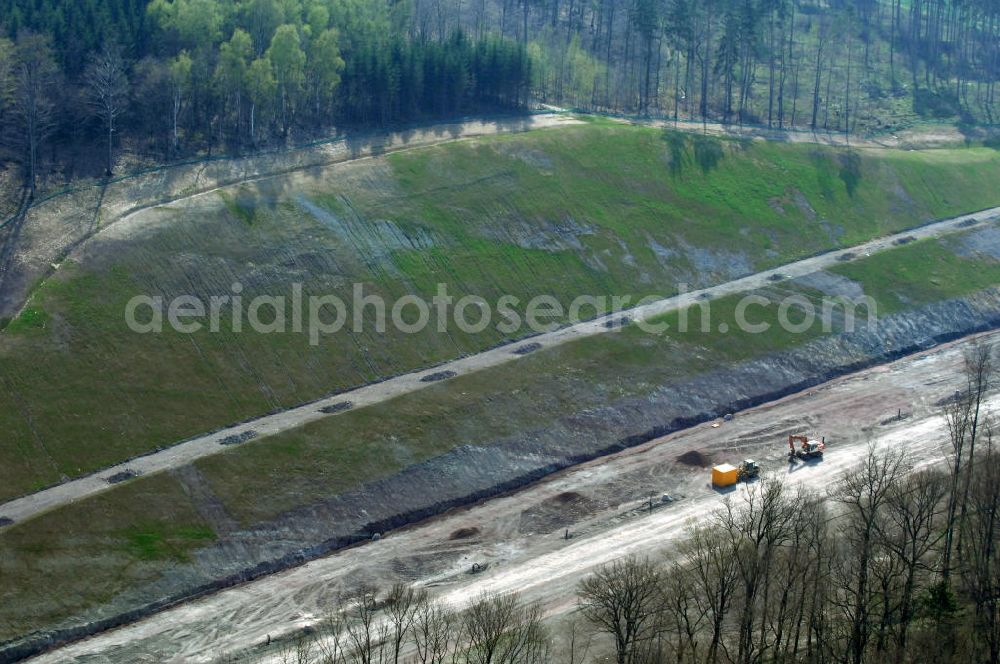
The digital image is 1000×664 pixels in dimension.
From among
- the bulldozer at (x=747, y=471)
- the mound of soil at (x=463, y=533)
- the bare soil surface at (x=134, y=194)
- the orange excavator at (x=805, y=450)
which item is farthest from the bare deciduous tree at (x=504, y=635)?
the bare soil surface at (x=134, y=194)

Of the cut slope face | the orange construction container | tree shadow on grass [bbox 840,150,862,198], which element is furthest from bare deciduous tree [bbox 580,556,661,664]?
tree shadow on grass [bbox 840,150,862,198]

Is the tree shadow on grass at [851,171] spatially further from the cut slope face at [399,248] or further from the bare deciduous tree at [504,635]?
the bare deciduous tree at [504,635]

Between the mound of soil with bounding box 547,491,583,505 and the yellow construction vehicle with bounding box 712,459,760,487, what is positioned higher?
the yellow construction vehicle with bounding box 712,459,760,487

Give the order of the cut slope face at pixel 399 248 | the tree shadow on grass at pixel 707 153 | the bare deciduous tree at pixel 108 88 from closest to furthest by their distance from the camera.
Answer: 1. the cut slope face at pixel 399 248
2. the bare deciduous tree at pixel 108 88
3. the tree shadow on grass at pixel 707 153

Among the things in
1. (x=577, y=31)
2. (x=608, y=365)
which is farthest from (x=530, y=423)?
(x=577, y=31)

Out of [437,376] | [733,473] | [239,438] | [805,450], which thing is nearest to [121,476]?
[239,438]

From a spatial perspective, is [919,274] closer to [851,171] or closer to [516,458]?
[851,171]

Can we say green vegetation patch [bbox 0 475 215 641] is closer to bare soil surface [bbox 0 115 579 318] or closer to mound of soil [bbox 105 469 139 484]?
mound of soil [bbox 105 469 139 484]
